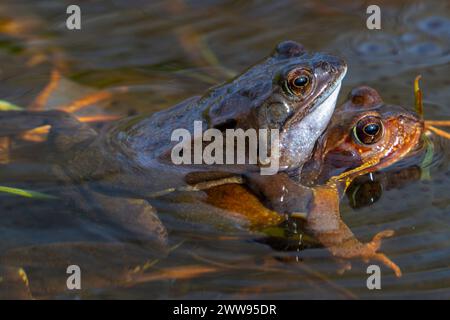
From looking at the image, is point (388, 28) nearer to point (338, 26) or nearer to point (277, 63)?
point (338, 26)

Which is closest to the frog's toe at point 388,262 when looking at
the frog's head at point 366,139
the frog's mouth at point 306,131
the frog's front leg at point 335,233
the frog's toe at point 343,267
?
the frog's front leg at point 335,233

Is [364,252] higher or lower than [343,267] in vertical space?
higher

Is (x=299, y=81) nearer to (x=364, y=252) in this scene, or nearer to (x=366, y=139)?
(x=366, y=139)

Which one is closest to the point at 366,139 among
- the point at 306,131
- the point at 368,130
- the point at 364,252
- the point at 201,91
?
the point at 368,130

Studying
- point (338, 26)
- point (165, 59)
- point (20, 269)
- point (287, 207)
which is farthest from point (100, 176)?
point (338, 26)

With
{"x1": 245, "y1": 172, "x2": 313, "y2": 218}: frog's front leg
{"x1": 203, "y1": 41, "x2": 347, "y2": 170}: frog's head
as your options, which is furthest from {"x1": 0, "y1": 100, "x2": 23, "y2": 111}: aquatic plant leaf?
{"x1": 245, "y1": 172, "x2": 313, "y2": 218}: frog's front leg

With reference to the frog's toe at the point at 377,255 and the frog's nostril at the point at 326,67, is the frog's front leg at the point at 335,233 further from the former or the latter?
the frog's nostril at the point at 326,67
